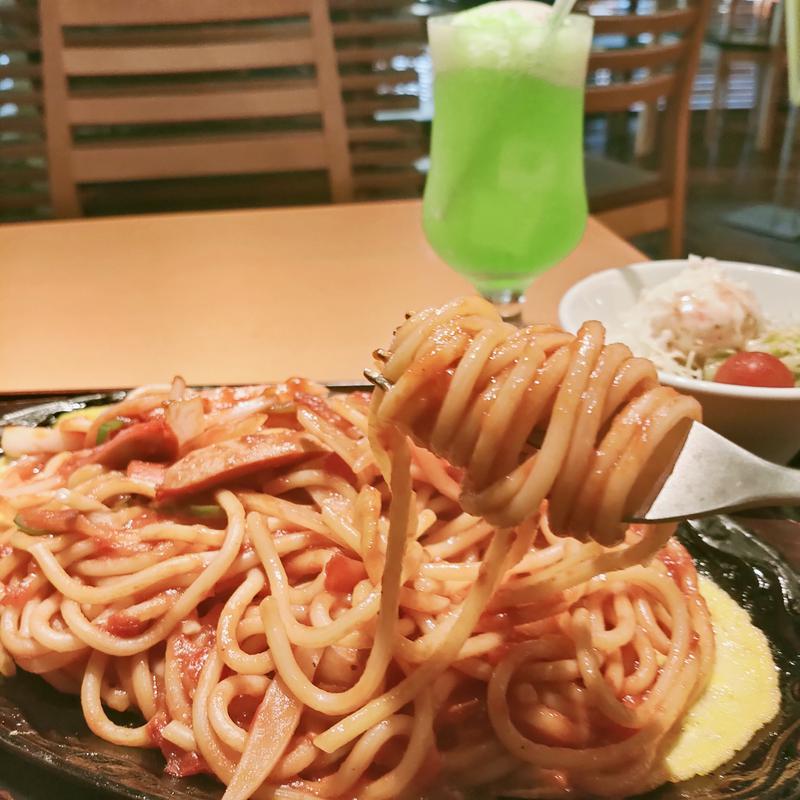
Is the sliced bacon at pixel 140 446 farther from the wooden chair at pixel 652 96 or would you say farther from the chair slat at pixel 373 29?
Result: the chair slat at pixel 373 29

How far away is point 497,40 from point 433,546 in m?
1.09

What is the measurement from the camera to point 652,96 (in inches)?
142

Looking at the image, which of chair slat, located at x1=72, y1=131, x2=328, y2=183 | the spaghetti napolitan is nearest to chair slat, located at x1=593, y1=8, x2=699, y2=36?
chair slat, located at x1=72, y1=131, x2=328, y2=183

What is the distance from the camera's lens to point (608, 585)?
1210mm

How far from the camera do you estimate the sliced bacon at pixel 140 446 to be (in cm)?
135

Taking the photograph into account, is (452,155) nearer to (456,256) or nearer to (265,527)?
(456,256)

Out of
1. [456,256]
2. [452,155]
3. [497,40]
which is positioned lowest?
[456,256]

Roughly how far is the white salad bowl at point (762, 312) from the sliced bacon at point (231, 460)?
704 mm

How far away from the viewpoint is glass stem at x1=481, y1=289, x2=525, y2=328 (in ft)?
6.68

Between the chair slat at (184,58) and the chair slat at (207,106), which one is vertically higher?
the chair slat at (184,58)

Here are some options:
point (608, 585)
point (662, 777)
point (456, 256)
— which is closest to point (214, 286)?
point (456, 256)

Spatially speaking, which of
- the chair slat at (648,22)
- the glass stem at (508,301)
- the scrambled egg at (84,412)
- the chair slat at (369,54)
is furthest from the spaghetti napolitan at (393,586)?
the chair slat at (369,54)

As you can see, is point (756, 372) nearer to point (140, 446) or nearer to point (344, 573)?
point (344, 573)

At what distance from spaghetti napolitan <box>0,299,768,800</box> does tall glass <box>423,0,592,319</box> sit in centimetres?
71
